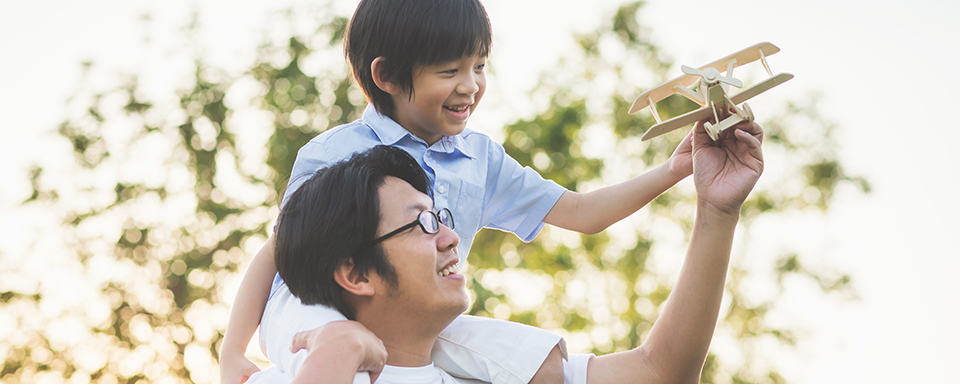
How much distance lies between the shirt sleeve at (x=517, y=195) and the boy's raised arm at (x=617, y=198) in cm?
4

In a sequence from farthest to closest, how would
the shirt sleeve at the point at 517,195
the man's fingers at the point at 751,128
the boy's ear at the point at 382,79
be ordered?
the shirt sleeve at the point at 517,195
the boy's ear at the point at 382,79
the man's fingers at the point at 751,128

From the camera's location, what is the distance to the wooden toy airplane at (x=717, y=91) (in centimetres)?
194

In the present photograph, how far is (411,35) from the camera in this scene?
249 cm

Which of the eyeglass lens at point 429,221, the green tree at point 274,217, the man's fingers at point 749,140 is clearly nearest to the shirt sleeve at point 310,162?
the eyeglass lens at point 429,221

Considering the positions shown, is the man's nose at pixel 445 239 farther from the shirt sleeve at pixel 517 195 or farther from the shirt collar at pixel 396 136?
the shirt sleeve at pixel 517 195

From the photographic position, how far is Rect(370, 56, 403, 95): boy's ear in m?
2.56

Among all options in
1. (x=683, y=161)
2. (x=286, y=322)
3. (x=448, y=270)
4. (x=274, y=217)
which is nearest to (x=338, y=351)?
(x=286, y=322)

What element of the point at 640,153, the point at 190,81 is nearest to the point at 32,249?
the point at 190,81

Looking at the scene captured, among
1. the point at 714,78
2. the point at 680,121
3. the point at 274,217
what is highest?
the point at 714,78

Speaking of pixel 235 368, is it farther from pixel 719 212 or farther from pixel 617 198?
pixel 719 212

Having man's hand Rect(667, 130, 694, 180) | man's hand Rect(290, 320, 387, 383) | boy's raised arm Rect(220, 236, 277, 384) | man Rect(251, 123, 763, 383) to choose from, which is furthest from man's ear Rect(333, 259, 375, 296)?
man's hand Rect(667, 130, 694, 180)

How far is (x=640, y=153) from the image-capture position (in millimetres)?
14430

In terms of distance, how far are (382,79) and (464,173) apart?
423 millimetres

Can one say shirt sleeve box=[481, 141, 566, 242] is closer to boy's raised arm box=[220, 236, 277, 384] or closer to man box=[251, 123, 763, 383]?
man box=[251, 123, 763, 383]
